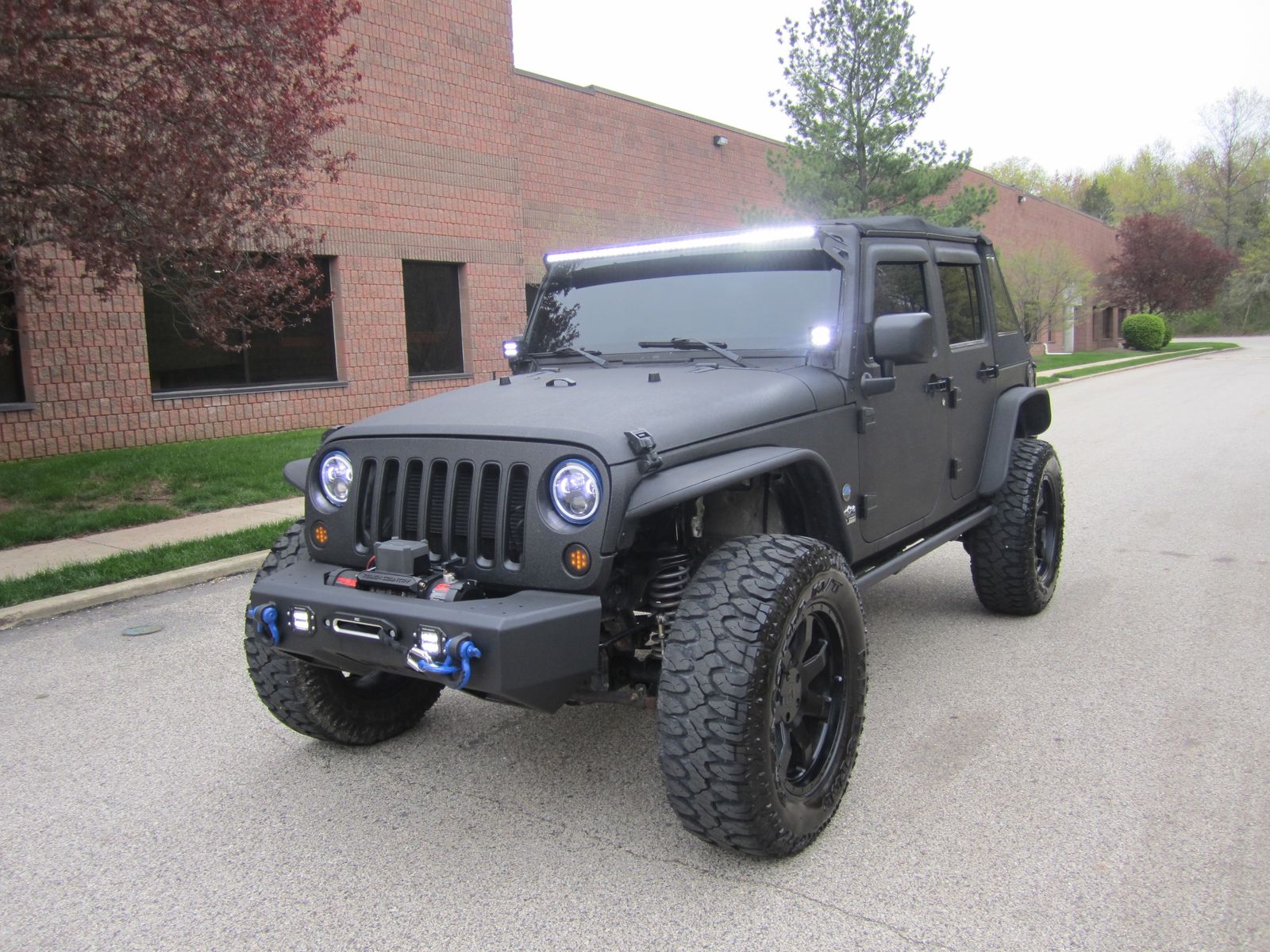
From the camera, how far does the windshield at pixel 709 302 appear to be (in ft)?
13.4

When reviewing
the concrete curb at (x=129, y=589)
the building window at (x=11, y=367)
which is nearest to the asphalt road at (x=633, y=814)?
the concrete curb at (x=129, y=589)

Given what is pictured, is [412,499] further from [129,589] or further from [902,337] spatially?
[129,589]

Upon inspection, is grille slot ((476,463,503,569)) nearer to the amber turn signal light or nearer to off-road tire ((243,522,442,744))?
the amber turn signal light

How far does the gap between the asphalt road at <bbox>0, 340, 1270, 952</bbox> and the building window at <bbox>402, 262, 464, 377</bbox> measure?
10.8m

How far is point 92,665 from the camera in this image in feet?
17.4

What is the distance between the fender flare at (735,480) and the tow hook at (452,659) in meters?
0.58

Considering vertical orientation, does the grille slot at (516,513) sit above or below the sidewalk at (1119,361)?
above

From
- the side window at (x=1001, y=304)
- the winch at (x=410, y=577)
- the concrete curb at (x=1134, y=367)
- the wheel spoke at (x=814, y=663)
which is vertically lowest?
the concrete curb at (x=1134, y=367)

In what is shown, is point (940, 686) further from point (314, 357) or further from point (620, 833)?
point (314, 357)

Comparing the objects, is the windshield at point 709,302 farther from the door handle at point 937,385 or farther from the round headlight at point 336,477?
the round headlight at point 336,477

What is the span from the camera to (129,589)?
669 centimetres

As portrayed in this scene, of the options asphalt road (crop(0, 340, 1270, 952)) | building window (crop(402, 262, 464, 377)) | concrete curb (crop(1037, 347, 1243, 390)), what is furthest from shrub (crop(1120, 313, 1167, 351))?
asphalt road (crop(0, 340, 1270, 952))

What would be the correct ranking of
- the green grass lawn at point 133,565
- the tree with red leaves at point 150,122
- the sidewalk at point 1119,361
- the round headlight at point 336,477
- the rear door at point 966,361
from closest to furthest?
the round headlight at point 336,477 → the rear door at point 966,361 → the green grass lawn at point 133,565 → the tree with red leaves at point 150,122 → the sidewalk at point 1119,361

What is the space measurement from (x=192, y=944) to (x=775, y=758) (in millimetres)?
1733
